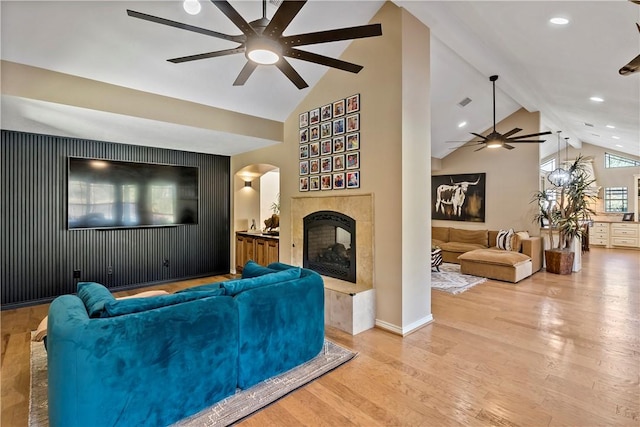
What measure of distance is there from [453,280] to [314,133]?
3.69m

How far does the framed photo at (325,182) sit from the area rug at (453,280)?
2588 millimetres

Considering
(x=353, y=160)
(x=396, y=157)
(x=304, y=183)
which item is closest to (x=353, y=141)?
(x=353, y=160)

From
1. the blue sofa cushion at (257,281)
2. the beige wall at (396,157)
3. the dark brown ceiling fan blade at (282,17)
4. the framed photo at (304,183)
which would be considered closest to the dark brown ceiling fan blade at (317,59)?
the dark brown ceiling fan blade at (282,17)

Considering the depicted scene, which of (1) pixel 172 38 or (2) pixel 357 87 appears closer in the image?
(1) pixel 172 38

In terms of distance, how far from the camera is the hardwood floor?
80.6 inches

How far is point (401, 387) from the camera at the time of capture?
2359 millimetres

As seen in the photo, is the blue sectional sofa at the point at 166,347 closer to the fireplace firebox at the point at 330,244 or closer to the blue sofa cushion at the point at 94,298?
the blue sofa cushion at the point at 94,298

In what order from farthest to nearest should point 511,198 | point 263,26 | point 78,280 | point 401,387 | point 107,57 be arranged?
point 511,198, point 78,280, point 107,57, point 401,387, point 263,26

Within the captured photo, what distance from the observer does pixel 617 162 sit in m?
9.68

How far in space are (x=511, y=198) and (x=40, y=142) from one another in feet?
29.6

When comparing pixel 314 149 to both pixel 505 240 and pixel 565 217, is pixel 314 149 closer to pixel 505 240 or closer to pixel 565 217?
pixel 505 240

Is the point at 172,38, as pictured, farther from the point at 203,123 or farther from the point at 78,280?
the point at 78,280

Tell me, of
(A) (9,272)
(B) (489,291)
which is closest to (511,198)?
(B) (489,291)

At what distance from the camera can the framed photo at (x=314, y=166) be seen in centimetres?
441
